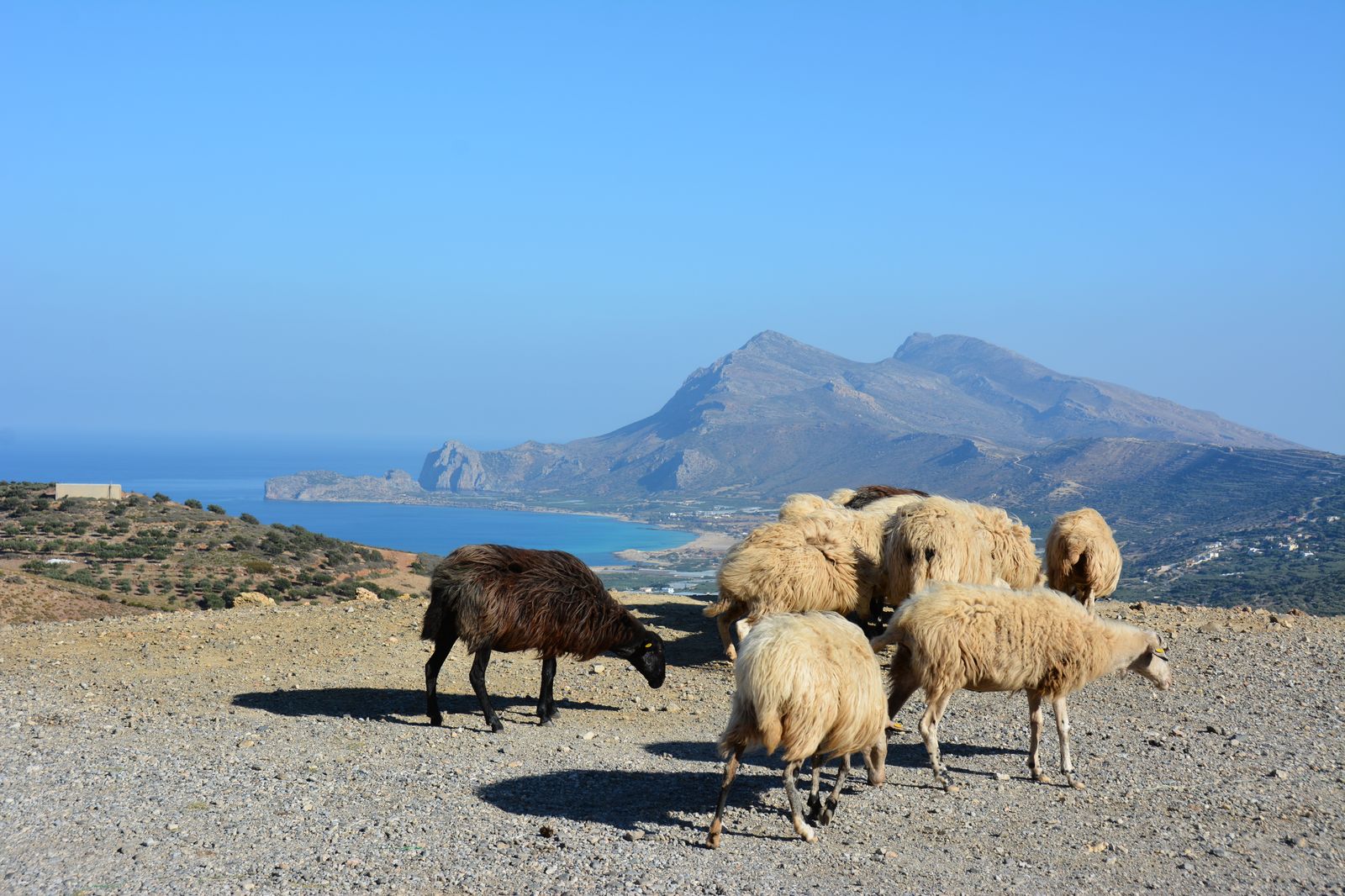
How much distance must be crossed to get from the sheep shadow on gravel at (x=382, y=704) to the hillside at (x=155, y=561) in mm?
13317

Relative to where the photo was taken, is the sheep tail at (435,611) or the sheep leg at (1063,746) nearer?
the sheep leg at (1063,746)

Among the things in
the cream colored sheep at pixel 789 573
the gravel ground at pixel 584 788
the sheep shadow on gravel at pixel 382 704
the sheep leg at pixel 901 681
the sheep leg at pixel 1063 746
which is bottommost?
the sheep shadow on gravel at pixel 382 704

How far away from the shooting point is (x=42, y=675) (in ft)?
49.8

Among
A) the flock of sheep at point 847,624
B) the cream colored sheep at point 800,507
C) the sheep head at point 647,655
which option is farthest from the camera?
the cream colored sheep at point 800,507

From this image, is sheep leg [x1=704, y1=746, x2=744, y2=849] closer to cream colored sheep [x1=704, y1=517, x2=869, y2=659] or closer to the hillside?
cream colored sheep [x1=704, y1=517, x2=869, y2=659]

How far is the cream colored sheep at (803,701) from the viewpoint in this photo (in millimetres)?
8586

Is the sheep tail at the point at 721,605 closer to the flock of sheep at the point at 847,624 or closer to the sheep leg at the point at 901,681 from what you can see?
the flock of sheep at the point at 847,624

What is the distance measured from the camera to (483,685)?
12562 millimetres

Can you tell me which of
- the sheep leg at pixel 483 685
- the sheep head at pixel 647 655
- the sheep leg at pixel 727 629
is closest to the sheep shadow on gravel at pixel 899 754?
the sheep head at pixel 647 655

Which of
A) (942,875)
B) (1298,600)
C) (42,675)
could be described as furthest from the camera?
(1298,600)

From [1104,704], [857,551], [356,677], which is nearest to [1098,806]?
[1104,704]

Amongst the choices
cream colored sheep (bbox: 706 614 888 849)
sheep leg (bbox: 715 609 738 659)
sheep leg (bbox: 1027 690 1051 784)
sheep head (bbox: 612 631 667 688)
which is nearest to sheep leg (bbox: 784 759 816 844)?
cream colored sheep (bbox: 706 614 888 849)

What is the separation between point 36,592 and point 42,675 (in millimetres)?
12392

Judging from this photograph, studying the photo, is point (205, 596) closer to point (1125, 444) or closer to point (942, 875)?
point (942, 875)
